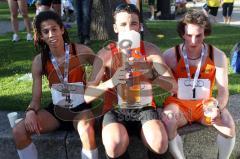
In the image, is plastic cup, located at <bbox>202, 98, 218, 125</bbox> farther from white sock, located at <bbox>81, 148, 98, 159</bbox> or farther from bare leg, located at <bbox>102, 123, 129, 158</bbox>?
white sock, located at <bbox>81, 148, 98, 159</bbox>

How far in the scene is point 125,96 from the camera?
3137 millimetres

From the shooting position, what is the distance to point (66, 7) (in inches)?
540

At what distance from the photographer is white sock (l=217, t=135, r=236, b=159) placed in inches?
130

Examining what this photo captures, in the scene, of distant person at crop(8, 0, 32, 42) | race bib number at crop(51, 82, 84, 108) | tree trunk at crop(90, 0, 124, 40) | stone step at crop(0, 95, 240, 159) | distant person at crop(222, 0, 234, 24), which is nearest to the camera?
race bib number at crop(51, 82, 84, 108)

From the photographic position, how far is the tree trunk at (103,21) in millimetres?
7738

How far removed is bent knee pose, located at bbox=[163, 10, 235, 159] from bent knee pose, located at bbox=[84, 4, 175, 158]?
20cm

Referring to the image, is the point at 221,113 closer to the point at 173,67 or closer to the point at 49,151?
the point at 173,67

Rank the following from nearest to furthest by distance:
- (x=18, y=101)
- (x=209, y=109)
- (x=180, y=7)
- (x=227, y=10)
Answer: (x=209, y=109) < (x=18, y=101) < (x=227, y=10) < (x=180, y=7)

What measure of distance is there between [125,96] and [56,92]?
54 centimetres

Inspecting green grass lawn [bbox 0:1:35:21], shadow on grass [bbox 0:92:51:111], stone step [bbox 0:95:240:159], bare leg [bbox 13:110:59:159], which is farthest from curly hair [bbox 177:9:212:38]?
green grass lawn [bbox 0:1:35:21]

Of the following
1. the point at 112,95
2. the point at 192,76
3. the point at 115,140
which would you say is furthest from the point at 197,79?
the point at 115,140

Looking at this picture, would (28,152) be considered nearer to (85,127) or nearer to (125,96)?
(85,127)

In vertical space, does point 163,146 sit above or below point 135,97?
below

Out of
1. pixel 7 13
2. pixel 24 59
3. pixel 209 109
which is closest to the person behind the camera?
pixel 209 109
